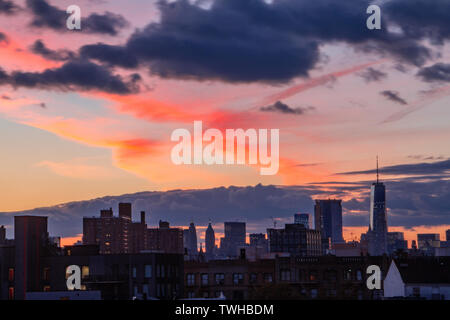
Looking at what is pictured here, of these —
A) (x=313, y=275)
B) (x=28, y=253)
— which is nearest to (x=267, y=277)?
(x=313, y=275)

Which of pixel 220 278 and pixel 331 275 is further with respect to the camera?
pixel 331 275

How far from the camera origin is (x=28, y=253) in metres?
146

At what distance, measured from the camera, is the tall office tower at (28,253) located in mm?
143750

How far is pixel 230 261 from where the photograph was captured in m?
153

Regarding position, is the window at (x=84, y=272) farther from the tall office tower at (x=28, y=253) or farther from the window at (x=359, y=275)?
the window at (x=359, y=275)

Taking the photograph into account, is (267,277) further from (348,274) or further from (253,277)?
(348,274)

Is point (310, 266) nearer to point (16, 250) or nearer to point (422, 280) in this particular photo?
point (422, 280)

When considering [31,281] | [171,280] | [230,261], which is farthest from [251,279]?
[31,281]

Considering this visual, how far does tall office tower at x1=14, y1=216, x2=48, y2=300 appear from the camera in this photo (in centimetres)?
14375

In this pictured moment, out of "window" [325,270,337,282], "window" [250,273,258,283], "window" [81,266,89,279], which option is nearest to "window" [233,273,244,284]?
"window" [250,273,258,283]

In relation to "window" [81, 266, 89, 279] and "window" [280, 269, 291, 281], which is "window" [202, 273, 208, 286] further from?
"window" [81, 266, 89, 279]

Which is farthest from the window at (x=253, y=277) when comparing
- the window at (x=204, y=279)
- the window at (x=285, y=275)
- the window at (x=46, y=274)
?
the window at (x=46, y=274)
